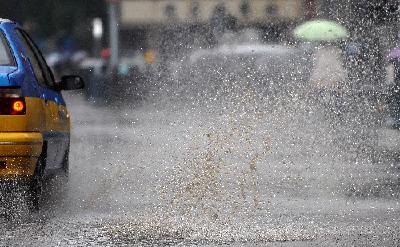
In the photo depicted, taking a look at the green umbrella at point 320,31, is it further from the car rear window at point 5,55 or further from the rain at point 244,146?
the car rear window at point 5,55

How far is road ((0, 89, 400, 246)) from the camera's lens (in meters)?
8.79

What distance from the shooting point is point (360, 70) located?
1870cm

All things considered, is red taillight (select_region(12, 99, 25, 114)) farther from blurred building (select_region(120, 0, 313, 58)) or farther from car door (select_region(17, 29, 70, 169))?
blurred building (select_region(120, 0, 313, 58))

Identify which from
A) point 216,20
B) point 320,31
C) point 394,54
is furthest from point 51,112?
point 216,20

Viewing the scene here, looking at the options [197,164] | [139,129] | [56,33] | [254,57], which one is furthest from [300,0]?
[56,33]

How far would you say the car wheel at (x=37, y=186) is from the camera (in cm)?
957

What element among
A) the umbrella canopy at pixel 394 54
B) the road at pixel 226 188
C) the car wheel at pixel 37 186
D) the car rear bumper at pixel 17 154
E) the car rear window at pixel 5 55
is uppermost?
the car rear window at pixel 5 55

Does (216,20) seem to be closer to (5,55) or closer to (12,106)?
(5,55)

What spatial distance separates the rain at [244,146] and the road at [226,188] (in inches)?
0.7

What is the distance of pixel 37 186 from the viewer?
9.77m

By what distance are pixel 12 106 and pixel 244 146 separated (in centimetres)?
Result: 671

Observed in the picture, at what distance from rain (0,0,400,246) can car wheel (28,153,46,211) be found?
54 millimetres

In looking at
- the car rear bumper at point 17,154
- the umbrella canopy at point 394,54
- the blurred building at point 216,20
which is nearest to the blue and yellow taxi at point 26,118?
the car rear bumper at point 17,154

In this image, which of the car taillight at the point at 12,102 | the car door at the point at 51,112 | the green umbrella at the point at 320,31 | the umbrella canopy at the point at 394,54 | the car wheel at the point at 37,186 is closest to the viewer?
the car taillight at the point at 12,102
